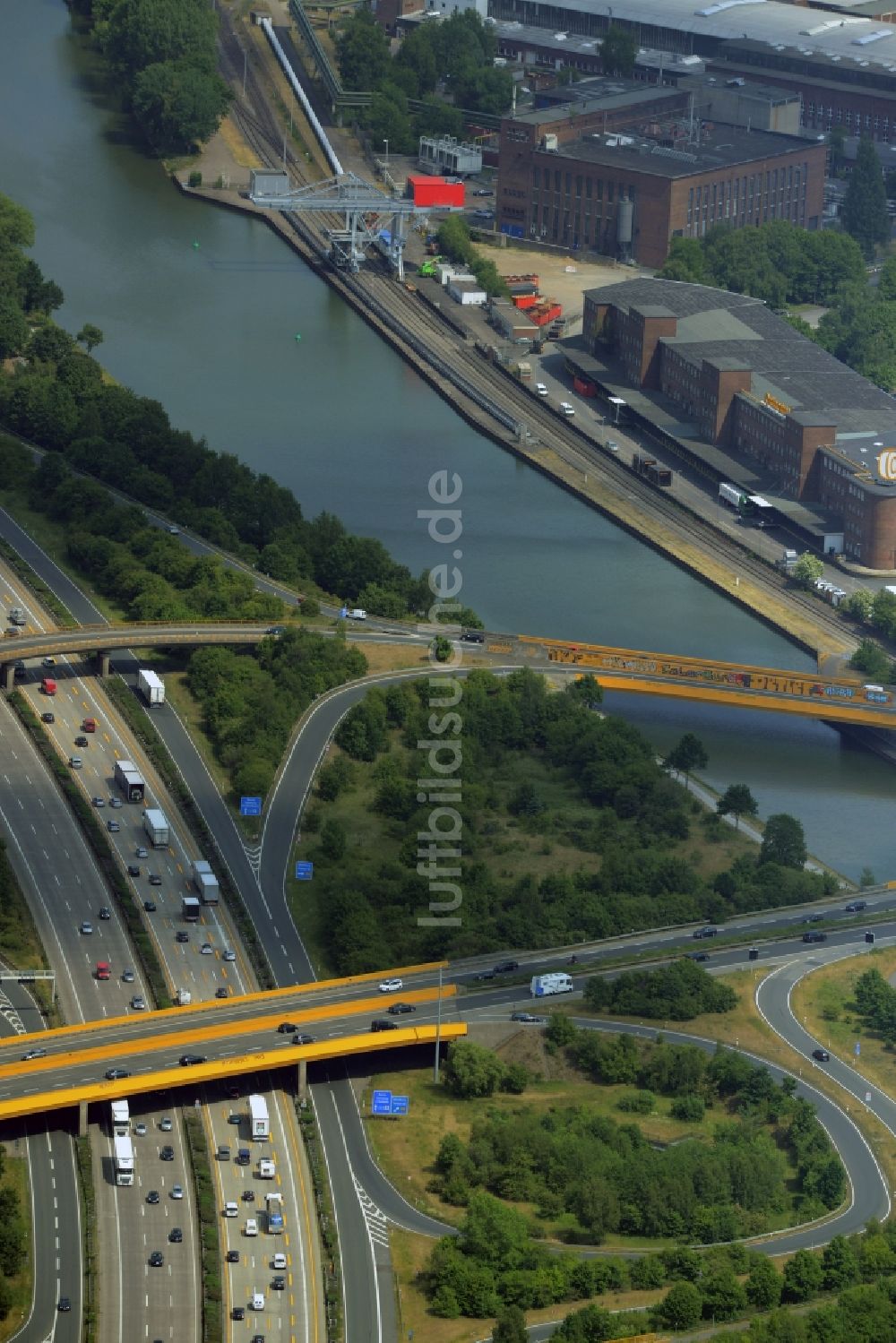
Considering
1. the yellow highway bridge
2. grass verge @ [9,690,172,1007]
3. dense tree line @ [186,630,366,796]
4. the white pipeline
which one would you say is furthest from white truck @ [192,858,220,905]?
the white pipeline

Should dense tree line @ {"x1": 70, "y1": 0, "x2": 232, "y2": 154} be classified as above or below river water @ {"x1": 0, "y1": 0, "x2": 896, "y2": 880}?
above

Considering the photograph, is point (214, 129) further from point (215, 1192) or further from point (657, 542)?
point (215, 1192)

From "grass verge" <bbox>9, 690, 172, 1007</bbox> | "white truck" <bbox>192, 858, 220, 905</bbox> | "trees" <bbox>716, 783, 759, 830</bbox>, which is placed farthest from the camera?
"trees" <bbox>716, 783, 759, 830</bbox>

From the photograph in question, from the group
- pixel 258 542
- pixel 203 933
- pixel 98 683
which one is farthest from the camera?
pixel 258 542

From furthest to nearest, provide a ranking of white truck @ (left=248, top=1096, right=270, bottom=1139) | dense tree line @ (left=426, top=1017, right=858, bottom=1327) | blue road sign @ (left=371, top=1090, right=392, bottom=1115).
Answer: blue road sign @ (left=371, top=1090, right=392, bottom=1115), white truck @ (left=248, top=1096, right=270, bottom=1139), dense tree line @ (left=426, top=1017, right=858, bottom=1327)

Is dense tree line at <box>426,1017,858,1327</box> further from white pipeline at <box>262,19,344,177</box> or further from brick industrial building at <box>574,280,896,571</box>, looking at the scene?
white pipeline at <box>262,19,344,177</box>

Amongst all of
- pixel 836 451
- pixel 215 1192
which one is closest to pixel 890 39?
pixel 836 451

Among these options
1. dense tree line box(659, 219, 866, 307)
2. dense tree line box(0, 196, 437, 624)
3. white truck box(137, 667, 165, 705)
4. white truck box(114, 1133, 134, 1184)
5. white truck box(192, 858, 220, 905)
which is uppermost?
dense tree line box(659, 219, 866, 307)

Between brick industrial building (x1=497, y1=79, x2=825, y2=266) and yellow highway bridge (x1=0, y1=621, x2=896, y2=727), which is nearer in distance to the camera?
yellow highway bridge (x1=0, y1=621, x2=896, y2=727)
